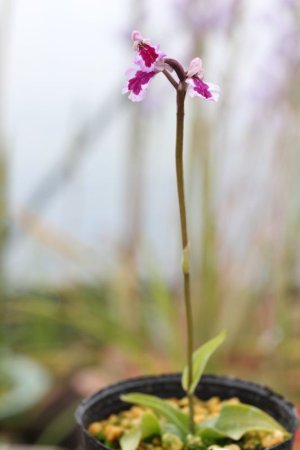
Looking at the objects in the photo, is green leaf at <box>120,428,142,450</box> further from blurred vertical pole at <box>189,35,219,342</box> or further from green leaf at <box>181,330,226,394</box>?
blurred vertical pole at <box>189,35,219,342</box>

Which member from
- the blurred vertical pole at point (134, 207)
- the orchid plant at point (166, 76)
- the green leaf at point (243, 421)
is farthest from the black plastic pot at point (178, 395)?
the blurred vertical pole at point (134, 207)

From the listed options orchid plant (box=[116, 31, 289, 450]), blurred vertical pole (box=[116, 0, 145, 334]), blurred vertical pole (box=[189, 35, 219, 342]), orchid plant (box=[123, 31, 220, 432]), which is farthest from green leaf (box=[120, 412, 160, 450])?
blurred vertical pole (box=[116, 0, 145, 334])

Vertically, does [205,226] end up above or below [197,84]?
below

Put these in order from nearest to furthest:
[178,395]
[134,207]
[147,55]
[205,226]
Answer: [147,55] < [178,395] < [205,226] < [134,207]

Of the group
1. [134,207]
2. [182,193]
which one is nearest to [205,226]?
[134,207]

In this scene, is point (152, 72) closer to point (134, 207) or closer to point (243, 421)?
point (243, 421)
